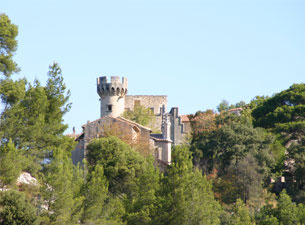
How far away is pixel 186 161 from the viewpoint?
151ft

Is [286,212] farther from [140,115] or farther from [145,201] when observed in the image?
[140,115]

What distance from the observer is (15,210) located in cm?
3600

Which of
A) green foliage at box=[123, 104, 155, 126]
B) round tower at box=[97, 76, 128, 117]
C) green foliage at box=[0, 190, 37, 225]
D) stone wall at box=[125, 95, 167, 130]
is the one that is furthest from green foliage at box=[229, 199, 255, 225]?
stone wall at box=[125, 95, 167, 130]

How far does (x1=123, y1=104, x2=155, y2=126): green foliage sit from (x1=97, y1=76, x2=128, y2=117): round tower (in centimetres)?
153

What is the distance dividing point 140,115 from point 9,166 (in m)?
44.5

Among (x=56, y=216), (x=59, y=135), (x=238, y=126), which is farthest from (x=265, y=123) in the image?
(x=56, y=216)

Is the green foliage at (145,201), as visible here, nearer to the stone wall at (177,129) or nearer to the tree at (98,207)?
the tree at (98,207)

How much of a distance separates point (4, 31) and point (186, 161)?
14222 mm

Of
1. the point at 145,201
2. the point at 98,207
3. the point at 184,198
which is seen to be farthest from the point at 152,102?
the point at 98,207

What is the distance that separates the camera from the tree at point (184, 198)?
143 feet

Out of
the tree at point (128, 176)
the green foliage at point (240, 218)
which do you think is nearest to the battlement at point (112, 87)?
the tree at point (128, 176)

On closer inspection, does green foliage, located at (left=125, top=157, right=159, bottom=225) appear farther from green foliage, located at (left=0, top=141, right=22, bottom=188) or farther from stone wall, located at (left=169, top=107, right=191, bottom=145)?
stone wall, located at (left=169, top=107, right=191, bottom=145)

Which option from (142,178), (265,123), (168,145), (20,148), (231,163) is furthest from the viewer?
(265,123)

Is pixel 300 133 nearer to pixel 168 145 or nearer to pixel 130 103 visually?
pixel 168 145
